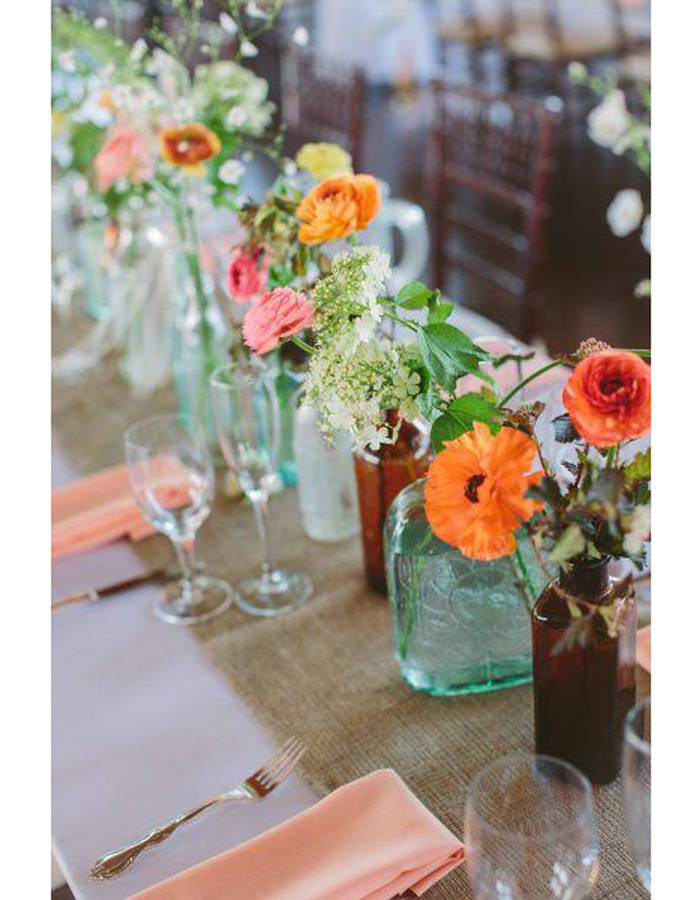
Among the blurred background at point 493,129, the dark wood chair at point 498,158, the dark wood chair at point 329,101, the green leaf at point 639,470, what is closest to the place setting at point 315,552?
the green leaf at point 639,470

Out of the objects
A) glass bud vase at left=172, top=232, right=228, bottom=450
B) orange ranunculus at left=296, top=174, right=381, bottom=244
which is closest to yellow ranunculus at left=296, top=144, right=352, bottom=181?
glass bud vase at left=172, top=232, right=228, bottom=450

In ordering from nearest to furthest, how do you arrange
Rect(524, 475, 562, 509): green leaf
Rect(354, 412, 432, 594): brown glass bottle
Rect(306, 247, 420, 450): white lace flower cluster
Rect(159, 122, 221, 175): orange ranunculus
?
Rect(524, 475, 562, 509): green leaf, Rect(306, 247, 420, 450): white lace flower cluster, Rect(354, 412, 432, 594): brown glass bottle, Rect(159, 122, 221, 175): orange ranunculus

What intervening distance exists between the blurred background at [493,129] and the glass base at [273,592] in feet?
2.58

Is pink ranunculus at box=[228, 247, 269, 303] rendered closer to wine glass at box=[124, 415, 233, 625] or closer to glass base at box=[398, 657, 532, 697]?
wine glass at box=[124, 415, 233, 625]

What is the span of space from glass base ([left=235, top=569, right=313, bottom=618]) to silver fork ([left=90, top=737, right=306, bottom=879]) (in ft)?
0.77

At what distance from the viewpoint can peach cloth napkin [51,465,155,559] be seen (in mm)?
1432

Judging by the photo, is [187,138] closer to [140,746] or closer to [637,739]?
[140,746]

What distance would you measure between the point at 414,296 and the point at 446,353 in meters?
0.06

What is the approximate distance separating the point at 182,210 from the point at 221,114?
158mm

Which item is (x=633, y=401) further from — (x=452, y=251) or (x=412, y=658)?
(x=452, y=251)

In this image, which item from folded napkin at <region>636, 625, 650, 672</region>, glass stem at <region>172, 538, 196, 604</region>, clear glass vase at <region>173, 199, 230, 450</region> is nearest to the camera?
folded napkin at <region>636, 625, 650, 672</region>
